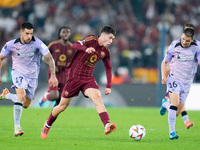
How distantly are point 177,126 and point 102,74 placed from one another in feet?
20.8

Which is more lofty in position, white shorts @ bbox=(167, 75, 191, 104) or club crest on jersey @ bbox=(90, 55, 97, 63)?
club crest on jersey @ bbox=(90, 55, 97, 63)

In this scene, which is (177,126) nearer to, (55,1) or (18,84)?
(18,84)

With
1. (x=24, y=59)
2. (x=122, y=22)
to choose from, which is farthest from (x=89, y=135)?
(x=122, y=22)

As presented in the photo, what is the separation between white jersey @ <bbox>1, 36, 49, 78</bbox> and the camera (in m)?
9.30

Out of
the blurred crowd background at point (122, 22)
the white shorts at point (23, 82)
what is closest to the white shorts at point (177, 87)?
the white shorts at point (23, 82)

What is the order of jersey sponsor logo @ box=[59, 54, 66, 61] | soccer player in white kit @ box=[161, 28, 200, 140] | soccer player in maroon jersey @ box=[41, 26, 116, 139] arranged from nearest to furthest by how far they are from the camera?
soccer player in maroon jersey @ box=[41, 26, 116, 139] < soccer player in white kit @ box=[161, 28, 200, 140] < jersey sponsor logo @ box=[59, 54, 66, 61]

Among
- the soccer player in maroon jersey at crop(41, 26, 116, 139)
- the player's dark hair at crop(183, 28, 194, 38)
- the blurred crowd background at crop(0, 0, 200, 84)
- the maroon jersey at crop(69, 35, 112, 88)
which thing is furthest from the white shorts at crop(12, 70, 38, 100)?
the blurred crowd background at crop(0, 0, 200, 84)

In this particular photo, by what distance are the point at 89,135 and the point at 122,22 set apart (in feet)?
44.8

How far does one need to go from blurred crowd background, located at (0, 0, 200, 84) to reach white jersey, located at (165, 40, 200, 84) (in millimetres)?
8554

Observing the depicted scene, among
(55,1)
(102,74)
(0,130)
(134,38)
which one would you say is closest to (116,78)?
(102,74)

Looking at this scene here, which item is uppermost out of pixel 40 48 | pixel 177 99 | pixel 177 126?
pixel 40 48

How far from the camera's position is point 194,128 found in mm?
11555

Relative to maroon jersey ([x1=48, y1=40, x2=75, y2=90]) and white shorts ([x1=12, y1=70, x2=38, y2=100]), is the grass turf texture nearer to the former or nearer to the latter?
white shorts ([x1=12, y1=70, x2=38, y2=100])

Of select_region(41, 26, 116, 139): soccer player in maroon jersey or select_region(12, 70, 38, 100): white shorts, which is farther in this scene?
select_region(12, 70, 38, 100): white shorts
